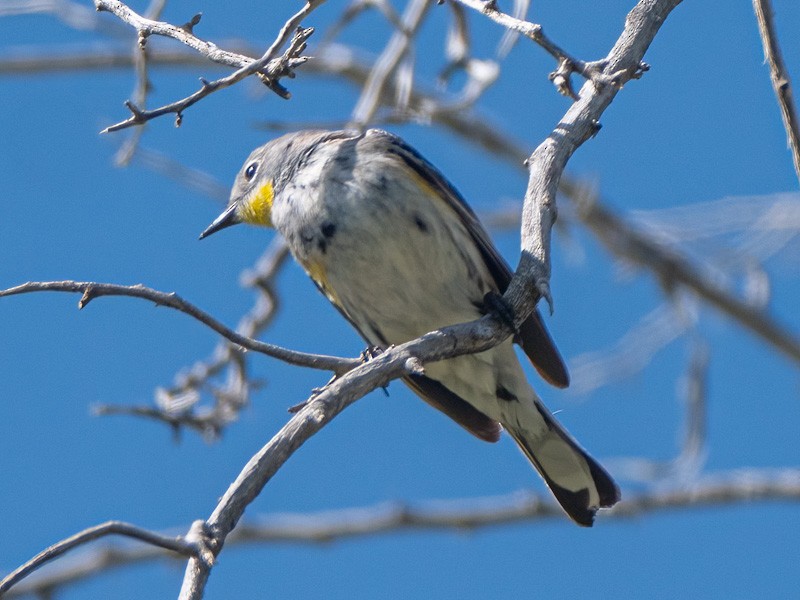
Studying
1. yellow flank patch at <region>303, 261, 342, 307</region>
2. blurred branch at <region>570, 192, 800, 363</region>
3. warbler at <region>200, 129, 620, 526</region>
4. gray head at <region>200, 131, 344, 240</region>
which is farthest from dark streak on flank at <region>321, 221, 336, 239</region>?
blurred branch at <region>570, 192, 800, 363</region>

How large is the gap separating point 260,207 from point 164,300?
3.01 meters

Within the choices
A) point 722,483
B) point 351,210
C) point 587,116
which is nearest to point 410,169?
point 351,210

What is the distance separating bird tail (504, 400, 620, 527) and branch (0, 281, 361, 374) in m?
2.25

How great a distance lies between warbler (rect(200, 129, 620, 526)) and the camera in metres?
4.90

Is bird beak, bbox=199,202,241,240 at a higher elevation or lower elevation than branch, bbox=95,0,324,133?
lower

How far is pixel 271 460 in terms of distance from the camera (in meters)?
2.57

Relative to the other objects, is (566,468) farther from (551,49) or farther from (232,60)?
(232,60)

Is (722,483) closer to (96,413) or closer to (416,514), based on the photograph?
(416,514)

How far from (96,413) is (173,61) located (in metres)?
3.98

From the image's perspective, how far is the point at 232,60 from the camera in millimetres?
3223

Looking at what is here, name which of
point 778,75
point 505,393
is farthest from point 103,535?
point 505,393

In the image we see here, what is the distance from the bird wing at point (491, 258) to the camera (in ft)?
16.0

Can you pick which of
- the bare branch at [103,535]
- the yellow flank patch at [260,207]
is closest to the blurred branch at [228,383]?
the yellow flank patch at [260,207]

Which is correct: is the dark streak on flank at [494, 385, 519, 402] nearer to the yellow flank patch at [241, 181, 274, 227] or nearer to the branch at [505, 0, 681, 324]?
the yellow flank patch at [241, 181, 274, 227]
